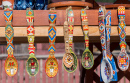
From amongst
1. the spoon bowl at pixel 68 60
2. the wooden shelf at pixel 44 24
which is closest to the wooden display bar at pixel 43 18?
the wooden shelf at pixel 44 24

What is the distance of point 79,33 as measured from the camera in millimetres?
635

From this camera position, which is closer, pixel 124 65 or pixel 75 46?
→ pixel 124 65

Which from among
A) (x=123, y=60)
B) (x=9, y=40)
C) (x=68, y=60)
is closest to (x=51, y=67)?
(x=68, y=60)

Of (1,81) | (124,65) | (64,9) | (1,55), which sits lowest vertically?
(1,81)

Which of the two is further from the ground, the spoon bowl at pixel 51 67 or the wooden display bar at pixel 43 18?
the wooden display bar at pixel 43 18

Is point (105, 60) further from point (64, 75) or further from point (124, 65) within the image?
point (64, 75)

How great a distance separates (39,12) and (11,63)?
22cm

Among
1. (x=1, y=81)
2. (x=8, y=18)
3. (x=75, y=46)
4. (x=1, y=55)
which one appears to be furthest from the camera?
(x=75, y=46)

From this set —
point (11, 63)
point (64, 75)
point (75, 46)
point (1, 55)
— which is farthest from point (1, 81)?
point (11, 63)

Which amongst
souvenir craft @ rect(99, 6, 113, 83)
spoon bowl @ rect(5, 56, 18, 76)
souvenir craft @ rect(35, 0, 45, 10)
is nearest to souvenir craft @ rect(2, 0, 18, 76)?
spoon bowl @ rect(5, 56, 18, 76)

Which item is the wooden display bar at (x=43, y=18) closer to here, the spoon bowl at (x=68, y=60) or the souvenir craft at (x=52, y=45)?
the souvenir craft at (x=52, y=45)

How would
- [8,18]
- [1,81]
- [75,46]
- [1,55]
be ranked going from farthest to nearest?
[75,46] < [1,55] < [1,81] < [8,18]

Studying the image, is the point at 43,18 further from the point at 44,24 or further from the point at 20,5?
the point at 20,5

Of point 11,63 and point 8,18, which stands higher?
point 8,18
